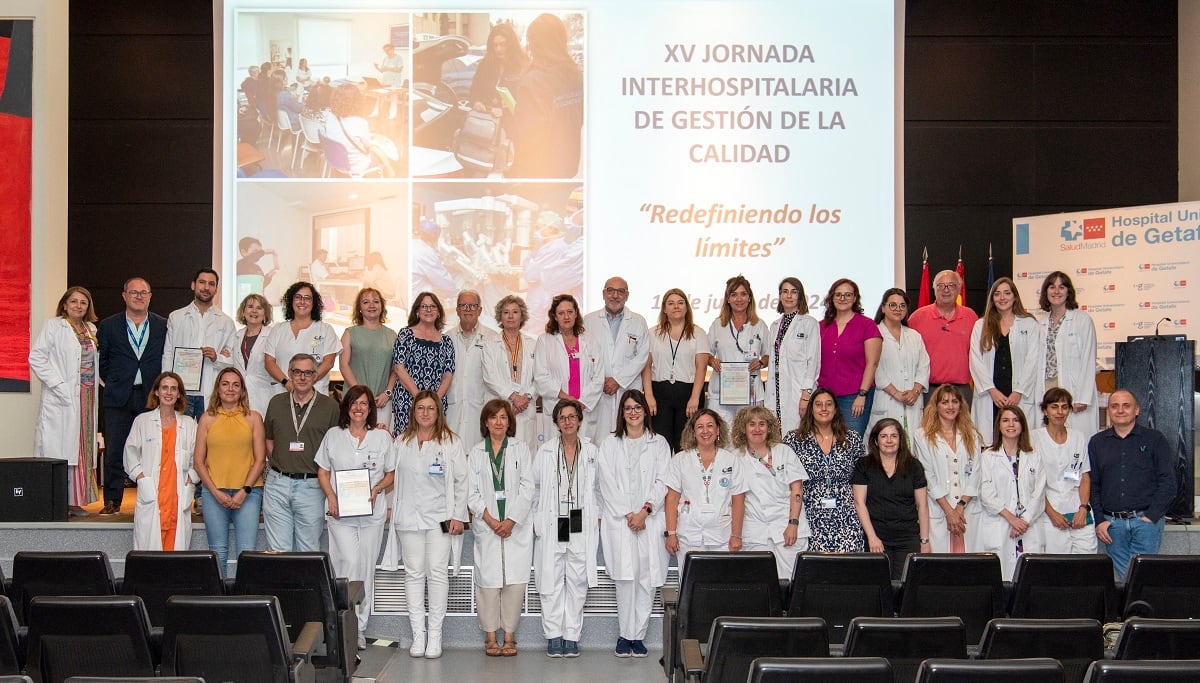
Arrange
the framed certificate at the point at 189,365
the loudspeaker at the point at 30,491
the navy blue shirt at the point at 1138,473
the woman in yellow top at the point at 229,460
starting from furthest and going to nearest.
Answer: the framed certificate at the point at 189,365, the loudspeaker at the point at 30,491, the woman in yellow top at the point at 229,460, the navy blue shirt at the point at 1138,473

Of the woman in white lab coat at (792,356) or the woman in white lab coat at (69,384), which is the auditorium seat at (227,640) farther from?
the woman in white lab coat at (792,356)

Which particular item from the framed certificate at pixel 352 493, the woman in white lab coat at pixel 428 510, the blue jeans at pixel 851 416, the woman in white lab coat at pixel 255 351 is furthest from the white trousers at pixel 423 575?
the blue jeans at pixel 851 416

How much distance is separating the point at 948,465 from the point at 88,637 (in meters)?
4.58

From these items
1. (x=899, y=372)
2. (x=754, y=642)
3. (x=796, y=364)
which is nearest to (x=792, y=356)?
(x=796, y=364)

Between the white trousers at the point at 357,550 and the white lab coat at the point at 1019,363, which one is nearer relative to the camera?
the white trousers at the point at 357,550

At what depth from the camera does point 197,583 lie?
4.73m

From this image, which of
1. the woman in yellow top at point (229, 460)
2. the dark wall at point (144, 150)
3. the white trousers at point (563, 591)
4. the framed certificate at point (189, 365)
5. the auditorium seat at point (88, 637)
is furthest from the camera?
the dark wall at point (144, 150)

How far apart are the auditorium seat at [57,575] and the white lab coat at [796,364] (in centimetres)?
423

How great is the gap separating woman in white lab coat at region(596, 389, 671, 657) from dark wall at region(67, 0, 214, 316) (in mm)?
5306

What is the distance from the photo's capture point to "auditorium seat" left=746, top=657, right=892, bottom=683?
2975 mm

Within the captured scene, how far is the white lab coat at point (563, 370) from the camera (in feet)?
24.0

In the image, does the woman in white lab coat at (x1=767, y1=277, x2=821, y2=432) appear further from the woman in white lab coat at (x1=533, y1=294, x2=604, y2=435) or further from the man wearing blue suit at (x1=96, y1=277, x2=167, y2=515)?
the man wearing blue suit at (x1=96, y1=277, x2=167, y2=515)

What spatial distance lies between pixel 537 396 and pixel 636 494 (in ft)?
4.50

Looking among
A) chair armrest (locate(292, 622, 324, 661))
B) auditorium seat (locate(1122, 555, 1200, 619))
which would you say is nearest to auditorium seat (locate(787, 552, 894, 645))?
auditorium seat (locate(1122, 555, 1200, 619))
